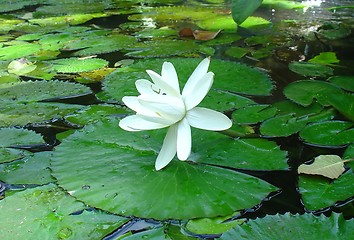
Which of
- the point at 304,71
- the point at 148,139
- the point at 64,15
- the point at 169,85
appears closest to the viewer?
the point at 169,85

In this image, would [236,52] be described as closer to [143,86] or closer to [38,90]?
[38,90]

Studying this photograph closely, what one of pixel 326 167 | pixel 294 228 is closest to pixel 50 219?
pixel 294 228

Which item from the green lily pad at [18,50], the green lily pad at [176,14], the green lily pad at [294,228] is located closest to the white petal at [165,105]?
the green lily pad at [294,228]

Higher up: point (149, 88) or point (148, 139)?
point (149, 88)

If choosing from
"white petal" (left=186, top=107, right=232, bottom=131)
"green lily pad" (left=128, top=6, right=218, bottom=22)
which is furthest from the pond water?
"green lily pad" (left=128, top=6, right=218, bottom=22)

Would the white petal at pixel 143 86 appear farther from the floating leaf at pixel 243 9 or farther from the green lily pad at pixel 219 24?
the green lily pad at pixel 219 24

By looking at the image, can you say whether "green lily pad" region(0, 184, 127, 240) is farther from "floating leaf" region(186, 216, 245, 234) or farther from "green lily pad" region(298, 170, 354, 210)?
"green lily pad" region(298, 170, 354, 210)

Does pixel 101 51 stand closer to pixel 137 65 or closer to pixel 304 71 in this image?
pixel 137 65

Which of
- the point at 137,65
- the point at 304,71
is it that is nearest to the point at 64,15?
the point at 137,65
